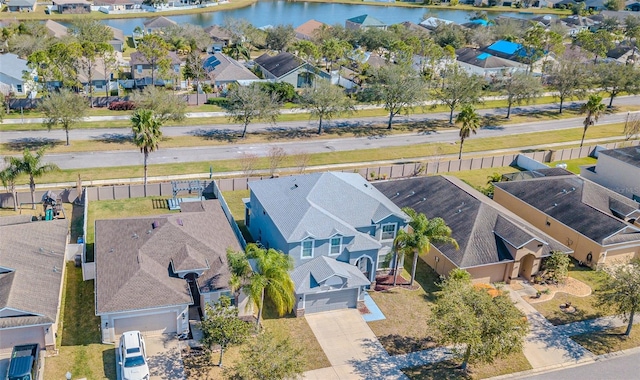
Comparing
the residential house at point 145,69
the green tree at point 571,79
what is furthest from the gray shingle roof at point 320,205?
the green tree at point 571,79

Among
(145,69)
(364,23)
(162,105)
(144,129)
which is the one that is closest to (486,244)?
(144,129)

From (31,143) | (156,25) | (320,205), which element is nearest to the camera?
(320,205)

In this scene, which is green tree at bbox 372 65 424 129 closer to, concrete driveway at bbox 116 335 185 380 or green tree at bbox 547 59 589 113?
green tree at bbox 547 59 589 113

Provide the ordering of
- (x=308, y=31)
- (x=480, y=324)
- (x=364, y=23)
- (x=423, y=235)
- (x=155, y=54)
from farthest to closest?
(x=364, y=23), (x=308, y=31), (x=155, y=54), (x=423, y=235), (x=480, y=324)

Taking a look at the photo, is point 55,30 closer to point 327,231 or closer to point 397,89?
point 397,89

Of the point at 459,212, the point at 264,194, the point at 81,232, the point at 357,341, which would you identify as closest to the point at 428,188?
the point at 459,212

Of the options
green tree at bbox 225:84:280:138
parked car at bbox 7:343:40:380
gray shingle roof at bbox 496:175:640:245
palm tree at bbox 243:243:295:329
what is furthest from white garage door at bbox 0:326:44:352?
green tree at bbox 225:84:280:138

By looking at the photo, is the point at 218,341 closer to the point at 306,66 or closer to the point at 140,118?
the point at 140,118
